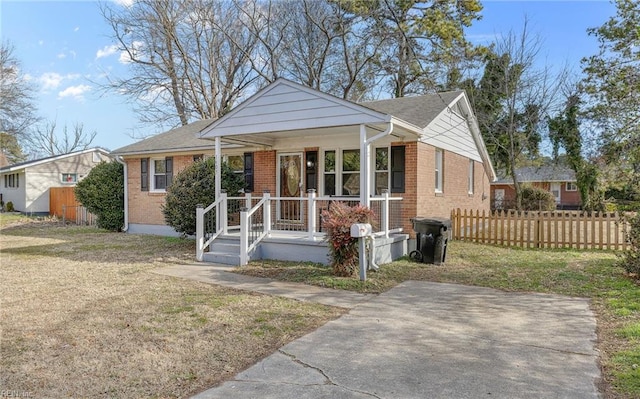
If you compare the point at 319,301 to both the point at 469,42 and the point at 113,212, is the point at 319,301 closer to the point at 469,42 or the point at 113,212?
the point at 469,42

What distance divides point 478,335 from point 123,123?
3227cm

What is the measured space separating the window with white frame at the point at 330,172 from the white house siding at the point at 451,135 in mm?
2679

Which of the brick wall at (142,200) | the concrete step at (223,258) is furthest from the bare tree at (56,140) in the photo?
the concrete step at (223,258)

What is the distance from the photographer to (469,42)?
1416 centimetres

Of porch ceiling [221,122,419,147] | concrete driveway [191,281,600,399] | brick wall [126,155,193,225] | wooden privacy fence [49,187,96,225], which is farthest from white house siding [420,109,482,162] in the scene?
wooden privacy fence [49,187,96,225]

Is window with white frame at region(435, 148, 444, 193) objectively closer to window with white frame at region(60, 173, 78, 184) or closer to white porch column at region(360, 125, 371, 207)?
white porch column at region(360, 125, 371, 207)

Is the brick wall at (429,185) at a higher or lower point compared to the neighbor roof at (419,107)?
lower

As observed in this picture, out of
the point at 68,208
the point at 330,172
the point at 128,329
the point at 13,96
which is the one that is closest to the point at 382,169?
the point at 330,172

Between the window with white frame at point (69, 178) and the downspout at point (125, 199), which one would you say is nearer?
the downspout at point (125, 199)

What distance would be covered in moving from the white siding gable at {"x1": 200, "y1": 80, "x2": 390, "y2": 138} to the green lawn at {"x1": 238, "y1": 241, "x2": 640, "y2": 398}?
10.4 ft

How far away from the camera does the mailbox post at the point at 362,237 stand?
735 centimetres

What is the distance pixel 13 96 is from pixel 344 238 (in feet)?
124

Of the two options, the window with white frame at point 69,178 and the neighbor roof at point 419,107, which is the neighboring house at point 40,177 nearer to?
the window with white frame at point 69,178

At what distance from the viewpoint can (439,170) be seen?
41.8 ft
